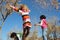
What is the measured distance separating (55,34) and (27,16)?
39379mm

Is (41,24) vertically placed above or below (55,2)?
below

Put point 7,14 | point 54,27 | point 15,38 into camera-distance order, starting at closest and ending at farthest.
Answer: point 15,38, point 7,14, point 54,27

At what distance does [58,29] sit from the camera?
176ft

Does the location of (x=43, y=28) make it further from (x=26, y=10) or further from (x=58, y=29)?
(x=58, y=29)

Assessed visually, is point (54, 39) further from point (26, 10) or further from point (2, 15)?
point (26, 10)

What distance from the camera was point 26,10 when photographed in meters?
13.1

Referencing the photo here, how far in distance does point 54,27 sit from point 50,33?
11.5ft

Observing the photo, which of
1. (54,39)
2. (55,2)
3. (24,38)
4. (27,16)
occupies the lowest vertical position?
(54,39)

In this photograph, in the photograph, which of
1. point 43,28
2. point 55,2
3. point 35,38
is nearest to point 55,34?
point 35,38

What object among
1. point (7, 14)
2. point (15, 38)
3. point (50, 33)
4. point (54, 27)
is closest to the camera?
point (15, 38)

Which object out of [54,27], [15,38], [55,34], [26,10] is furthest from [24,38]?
[55,34]

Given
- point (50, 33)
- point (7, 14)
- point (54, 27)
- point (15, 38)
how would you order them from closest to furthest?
point (15, 38) → point (7, 14) → point (54, 27) → point (50, 33)

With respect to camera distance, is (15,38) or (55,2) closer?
(15,38)

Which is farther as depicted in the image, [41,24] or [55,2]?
[55,2]
